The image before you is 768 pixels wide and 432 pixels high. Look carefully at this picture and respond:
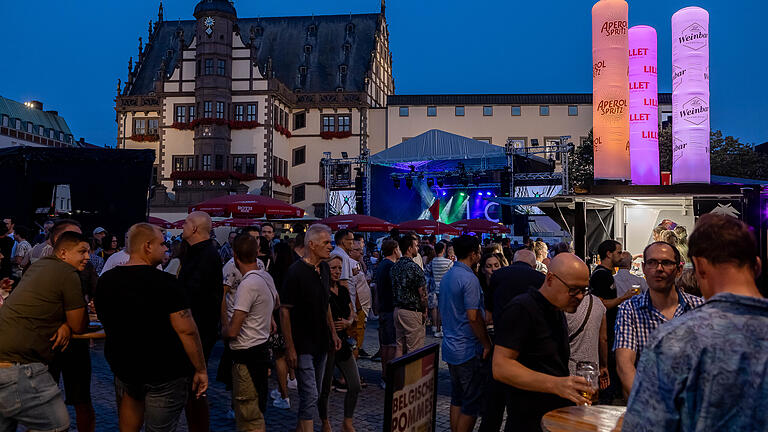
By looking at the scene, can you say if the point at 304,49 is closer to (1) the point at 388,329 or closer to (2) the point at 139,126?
(2) the point at 139,126

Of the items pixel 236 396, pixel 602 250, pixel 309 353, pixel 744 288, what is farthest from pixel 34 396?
pixel 602 250

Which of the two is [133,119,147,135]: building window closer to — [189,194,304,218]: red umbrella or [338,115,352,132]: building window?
[338,115,352,132]: building window

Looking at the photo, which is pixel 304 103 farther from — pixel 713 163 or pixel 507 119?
pixel 713 163

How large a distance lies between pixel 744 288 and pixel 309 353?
163 inches

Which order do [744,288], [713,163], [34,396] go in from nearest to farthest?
[744,288]
[34,396]
[713,163]

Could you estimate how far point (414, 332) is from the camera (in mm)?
8203

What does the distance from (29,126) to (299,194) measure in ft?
115

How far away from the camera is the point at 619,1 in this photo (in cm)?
1535

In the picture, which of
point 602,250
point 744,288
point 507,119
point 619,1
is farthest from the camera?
point 507,119

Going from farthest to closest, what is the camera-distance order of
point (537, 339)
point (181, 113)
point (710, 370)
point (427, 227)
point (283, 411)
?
1. point (181, 113)
2. point (427, 227)
3. point (283, 411)
4. point (537, 339)
5. point (710, 370)

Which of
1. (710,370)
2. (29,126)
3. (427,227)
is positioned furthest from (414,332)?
(29,126)

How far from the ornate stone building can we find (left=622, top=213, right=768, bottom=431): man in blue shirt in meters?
45.4

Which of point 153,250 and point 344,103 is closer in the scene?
point 153,250

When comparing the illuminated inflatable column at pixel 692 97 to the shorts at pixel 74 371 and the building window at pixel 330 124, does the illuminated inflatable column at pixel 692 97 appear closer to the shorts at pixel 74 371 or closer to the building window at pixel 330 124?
the shorts at pixel 74 371
